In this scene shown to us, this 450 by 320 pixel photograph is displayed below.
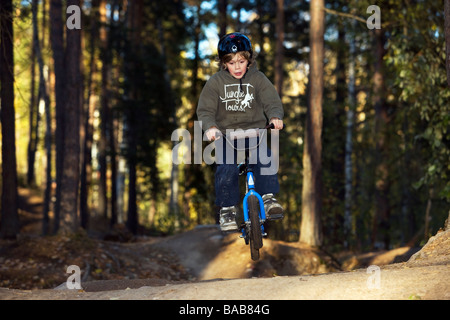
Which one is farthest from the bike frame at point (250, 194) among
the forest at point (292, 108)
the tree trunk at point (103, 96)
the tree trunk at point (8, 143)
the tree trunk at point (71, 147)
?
the tree trunk at point (103, 96)

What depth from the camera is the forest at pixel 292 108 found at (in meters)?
15.3

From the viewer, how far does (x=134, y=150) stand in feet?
93.0

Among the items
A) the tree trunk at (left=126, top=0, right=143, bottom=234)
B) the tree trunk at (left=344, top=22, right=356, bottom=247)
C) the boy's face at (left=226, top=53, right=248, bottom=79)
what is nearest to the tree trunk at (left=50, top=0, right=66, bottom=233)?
the tree trunk at (left=126, top=0, right=143, bottom=234)

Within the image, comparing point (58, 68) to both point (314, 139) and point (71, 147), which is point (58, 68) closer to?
point (71, 147)

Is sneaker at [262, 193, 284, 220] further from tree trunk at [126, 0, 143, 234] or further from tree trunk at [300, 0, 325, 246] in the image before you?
tree trunk at [126, 0, 143, 234]

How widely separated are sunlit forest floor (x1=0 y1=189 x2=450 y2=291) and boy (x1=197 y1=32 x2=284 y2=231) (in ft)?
14.6

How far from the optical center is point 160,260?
1709 cm

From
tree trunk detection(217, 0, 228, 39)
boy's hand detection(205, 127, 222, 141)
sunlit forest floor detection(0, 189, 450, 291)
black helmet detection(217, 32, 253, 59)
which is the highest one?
tree trunk detection(217, 0, 228, 39)

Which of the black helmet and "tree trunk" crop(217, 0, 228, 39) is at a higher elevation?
"tree trunk" crop(217, 0, 228, 39)

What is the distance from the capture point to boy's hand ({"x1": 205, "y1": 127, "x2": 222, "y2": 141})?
292 inches

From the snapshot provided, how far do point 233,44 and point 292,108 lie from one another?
79.9 feet

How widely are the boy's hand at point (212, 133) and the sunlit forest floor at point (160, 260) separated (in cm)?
496

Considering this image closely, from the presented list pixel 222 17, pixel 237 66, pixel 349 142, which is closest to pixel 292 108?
pixel 349 142
